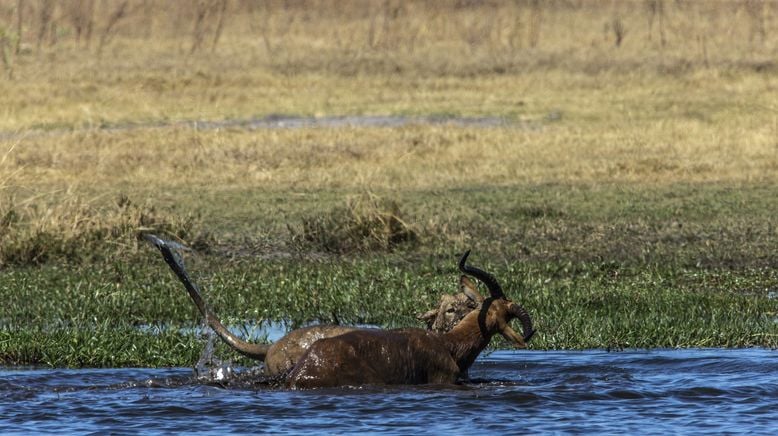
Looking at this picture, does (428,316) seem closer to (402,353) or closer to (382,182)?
(402,353)

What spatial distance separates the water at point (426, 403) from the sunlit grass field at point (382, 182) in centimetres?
83

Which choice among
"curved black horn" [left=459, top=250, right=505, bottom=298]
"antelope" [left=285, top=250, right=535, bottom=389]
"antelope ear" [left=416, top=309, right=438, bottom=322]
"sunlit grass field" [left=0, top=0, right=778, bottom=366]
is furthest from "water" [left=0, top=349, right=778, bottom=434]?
"sunlit grass field" [left=0, top=0, right=778, bottom=366]

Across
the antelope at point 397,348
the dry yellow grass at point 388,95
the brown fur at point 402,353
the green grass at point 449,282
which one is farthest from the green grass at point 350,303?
the dry yellow grass at point 388,95

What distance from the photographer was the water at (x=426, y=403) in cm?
843

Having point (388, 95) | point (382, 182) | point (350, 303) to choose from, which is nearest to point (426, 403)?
point (350, 303)

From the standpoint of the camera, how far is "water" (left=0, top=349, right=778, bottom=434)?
8430 millimetres

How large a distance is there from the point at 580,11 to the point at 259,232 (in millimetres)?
42511

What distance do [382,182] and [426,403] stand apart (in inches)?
584

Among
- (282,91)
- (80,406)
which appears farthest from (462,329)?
(282,91)

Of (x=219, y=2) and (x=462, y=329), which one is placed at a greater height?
(x=219, y=2)

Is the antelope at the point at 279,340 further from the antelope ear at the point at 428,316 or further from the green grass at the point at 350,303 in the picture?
the green grass at the point at 350,303

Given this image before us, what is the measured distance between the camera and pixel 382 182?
23.4 meters

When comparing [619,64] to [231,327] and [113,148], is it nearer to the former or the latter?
[113,148]

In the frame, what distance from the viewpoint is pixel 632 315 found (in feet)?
38.1
